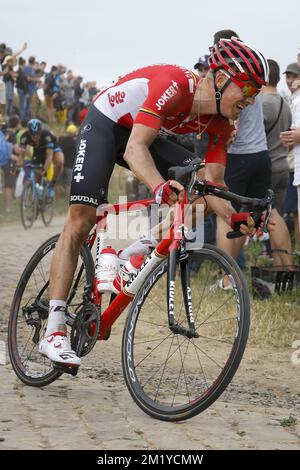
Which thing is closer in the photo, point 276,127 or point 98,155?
point 98,155

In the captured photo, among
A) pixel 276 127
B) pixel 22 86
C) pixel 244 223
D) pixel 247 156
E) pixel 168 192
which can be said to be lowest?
pixel 244 223

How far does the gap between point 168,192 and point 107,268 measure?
85 cm

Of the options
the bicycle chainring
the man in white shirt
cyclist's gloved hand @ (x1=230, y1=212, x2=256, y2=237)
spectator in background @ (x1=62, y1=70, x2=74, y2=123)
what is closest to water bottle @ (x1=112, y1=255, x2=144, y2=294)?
the bicycle chainring

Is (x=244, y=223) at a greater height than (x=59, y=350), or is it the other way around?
(x=244, y=223)

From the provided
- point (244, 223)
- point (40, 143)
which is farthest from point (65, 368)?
point (40, 143)

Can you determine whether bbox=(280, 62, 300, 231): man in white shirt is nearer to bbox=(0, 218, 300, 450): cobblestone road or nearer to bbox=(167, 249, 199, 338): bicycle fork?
bbox=(0, 218, 300, 450): cobblestone road

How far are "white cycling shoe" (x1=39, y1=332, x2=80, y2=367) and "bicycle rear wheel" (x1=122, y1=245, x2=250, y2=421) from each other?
14.1 inches

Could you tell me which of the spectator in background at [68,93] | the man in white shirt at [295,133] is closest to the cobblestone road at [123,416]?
the man in white shirt at [295,133]

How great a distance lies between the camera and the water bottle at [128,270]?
5848mm

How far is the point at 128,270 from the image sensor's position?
5859 mm

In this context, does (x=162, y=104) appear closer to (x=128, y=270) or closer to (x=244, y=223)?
(x=244, y=223)

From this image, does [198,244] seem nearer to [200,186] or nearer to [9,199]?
[200,186]

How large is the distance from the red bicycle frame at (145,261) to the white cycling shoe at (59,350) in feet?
0.64

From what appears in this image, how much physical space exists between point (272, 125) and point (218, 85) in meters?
5.03
